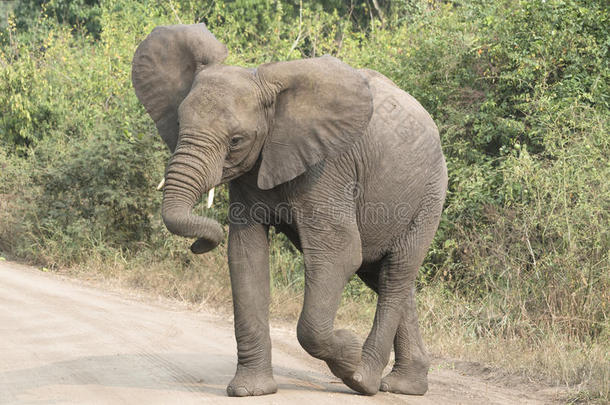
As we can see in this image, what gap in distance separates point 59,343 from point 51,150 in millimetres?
6570

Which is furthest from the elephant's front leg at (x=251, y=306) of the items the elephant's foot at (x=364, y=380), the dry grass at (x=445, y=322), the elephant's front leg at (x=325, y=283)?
the dry grass at (x=445, y=322)

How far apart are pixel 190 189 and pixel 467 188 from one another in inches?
211

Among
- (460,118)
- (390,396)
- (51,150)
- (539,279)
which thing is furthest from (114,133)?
(390,396)

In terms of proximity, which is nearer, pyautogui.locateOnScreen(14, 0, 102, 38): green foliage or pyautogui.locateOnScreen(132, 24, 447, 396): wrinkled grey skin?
pyautogui.locateOnScreen(132, 24, 447, 396): wrinkled grey skin

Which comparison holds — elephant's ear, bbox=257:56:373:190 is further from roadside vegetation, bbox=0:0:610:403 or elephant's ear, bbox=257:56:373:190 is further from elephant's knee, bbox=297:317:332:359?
roadside vegetation, bbox=0:0:610:403

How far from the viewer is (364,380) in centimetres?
581

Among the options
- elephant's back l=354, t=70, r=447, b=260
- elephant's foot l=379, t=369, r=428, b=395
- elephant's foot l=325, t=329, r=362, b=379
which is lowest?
elephant's foot l=379, t=369, r=428, b=395

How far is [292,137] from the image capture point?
5.39m

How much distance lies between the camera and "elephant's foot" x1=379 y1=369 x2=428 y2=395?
20.5 feet

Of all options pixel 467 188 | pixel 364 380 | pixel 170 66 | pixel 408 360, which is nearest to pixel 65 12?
pixel 467 188

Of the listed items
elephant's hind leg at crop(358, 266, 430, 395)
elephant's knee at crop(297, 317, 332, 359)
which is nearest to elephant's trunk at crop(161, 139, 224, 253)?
elephant's knee at crop(297, 317, 332, 359)

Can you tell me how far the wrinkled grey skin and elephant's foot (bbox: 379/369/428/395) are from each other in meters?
0.36

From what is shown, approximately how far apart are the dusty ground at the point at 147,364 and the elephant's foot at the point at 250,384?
2.9 inches

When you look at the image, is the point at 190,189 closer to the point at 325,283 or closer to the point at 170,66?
the point at 325,283
